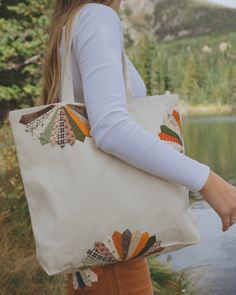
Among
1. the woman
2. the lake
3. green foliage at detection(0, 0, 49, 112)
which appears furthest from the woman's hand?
green foliage at detection(0, 0, 49, 112)

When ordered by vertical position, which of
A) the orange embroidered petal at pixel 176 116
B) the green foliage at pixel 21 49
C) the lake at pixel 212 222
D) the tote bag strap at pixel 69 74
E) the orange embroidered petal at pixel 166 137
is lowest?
the lake at pixel 212 222

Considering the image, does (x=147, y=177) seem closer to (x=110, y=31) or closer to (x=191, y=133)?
(x=110, y=31)

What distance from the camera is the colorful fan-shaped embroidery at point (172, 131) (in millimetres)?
1108

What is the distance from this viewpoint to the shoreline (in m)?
3.81

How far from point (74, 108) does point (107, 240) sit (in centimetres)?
24

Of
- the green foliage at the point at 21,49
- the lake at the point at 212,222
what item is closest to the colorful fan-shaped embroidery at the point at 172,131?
the lake at the point at 212,222

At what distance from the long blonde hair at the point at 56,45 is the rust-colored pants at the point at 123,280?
339 millimetres

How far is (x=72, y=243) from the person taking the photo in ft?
3.58

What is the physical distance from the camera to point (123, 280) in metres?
1.16

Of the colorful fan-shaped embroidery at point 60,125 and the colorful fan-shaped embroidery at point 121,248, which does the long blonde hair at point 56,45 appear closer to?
the colorful fan-shaped embroidery at point 60,125

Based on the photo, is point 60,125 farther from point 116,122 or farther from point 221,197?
point 221,197

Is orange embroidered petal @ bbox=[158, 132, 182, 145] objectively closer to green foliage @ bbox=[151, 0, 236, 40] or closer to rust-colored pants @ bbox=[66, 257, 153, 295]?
rust-colored pants @ bbox=[66, 257, 153, 295]

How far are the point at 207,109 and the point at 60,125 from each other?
2831 mm

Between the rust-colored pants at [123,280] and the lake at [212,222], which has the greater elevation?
the rust-colored pants at [123,280]
